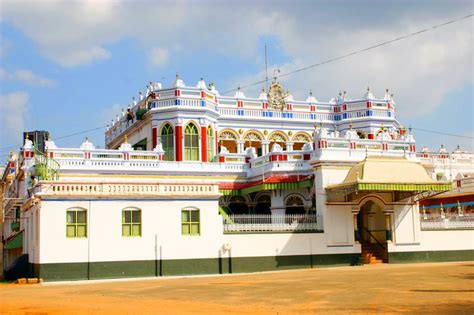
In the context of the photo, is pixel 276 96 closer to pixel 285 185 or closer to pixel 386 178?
pixel 285 185

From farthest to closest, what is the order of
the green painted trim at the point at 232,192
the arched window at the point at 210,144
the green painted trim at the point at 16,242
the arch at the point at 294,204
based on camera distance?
the arched window at the point at 210,144 → the green painted trim at the point at 232,192 → the arch at the point at 294,204 → the green painted trim at the point at 16,242

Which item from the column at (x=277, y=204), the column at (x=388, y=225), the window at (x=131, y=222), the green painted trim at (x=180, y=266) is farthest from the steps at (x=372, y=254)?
the window at (x=131, y=222)

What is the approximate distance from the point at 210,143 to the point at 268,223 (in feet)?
31.9

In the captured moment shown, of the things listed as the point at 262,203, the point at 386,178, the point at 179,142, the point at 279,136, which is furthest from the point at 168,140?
the point at 386,178

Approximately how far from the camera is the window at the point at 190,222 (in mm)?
28984

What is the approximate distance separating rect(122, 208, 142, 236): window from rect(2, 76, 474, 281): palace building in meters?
0.04

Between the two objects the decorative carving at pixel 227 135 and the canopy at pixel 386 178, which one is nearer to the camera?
the canopy at pixel 386 178

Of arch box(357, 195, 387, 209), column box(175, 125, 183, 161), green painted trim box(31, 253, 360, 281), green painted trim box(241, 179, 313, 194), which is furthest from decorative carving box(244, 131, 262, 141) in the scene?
green painted trim box(31, 253, 360, 281)

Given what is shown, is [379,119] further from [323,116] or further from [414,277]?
[414,277]

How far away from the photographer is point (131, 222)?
92.5 ft

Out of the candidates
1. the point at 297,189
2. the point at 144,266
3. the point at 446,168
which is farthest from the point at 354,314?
the point at 446,168

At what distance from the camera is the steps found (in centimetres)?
3259

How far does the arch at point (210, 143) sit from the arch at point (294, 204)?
6.11 m

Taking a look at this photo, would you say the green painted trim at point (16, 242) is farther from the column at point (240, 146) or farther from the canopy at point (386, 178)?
the canopy at point (386, 178)
